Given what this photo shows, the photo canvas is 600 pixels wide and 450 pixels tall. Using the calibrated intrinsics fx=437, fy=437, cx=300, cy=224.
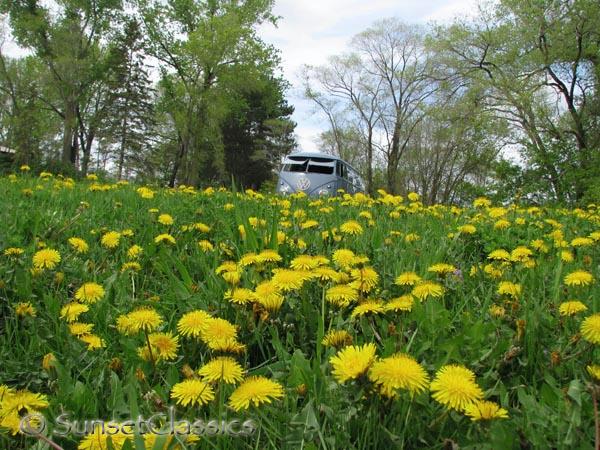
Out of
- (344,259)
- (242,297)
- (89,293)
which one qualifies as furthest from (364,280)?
(89,293)

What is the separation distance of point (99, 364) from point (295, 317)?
55 cm

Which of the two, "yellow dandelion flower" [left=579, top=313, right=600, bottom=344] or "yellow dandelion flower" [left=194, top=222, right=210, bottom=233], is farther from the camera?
"yellow dandelion flower" [left=194, top=222, right=210, bottom=233]

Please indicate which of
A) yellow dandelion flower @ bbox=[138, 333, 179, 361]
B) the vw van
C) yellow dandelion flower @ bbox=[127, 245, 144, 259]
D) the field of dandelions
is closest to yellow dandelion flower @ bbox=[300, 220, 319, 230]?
the field of dandelions

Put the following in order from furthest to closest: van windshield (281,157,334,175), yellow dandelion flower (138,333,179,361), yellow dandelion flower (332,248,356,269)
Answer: van windshield (281,157,334,175) → yellow dandelion flower (332,248,356,269) → yellow dandelion flower (138,333,179,361)

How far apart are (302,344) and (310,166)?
14.8 meters

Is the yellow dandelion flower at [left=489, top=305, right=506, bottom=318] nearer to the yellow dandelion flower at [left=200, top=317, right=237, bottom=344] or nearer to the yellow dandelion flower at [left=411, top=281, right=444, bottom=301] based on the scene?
the yellow dandelion flower at [left=411, top=281, right=444, bottom=301]

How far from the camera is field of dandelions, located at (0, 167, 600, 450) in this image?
0.79 m

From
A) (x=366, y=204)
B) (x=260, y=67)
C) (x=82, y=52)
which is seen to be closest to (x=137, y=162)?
(x=82, y=52)

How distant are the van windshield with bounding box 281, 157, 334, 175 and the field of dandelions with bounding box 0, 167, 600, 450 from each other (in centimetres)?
1359

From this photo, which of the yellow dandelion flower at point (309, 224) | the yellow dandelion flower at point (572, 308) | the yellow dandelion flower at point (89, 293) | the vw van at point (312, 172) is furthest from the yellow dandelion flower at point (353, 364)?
the vw van at point (312, 172)

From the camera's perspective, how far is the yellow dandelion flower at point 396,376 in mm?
733

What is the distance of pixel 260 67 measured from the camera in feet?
82.4

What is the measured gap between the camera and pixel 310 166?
15.8 meters

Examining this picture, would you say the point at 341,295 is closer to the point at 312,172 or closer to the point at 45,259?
the point at 45,259
